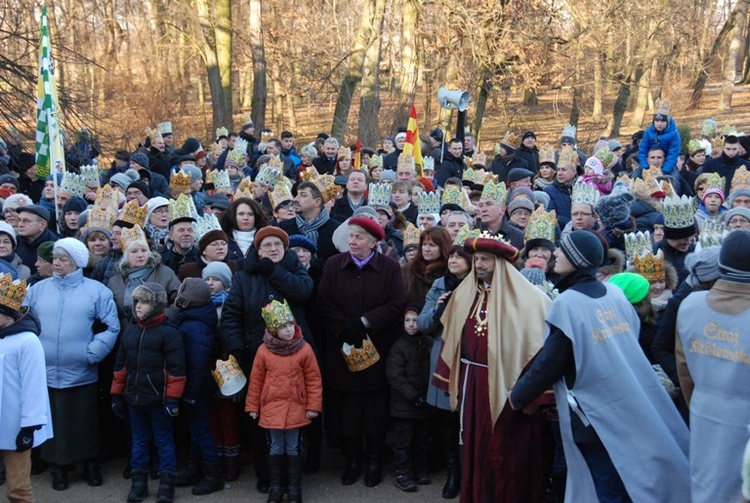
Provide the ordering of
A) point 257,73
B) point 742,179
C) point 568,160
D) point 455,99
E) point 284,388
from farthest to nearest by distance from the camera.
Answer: point 257,73
point 455,99
point 568,160
point 742,179
point 284,388

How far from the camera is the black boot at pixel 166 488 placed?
6422 millimetres

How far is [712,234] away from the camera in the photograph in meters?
6.69

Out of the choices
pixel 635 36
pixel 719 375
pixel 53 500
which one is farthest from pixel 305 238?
pixel 635 36

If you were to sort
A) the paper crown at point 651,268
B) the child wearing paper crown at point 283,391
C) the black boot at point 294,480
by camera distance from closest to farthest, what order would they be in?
1. the paper crown at point 651,268
2. the child wearing paper crown at point 283,391
3. the black boot at point 294,480

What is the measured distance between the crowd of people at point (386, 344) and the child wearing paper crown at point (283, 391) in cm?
2

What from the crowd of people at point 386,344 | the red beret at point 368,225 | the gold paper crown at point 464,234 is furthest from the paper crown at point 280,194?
the gold paper crown at point 464,234

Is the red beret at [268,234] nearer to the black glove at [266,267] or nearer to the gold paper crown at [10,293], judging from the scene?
the black glove at [266,267]

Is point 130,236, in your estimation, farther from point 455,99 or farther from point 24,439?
point 455,99

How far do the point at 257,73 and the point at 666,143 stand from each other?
15813 millimetres

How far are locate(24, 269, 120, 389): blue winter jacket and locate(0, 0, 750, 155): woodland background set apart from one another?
15.4ft

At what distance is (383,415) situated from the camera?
22.2 feet

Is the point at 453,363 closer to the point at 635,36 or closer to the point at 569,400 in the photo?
the point at 569,400

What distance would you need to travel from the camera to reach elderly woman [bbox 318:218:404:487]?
668 cm

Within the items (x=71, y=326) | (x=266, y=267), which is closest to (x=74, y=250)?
(x=71, y=326)
